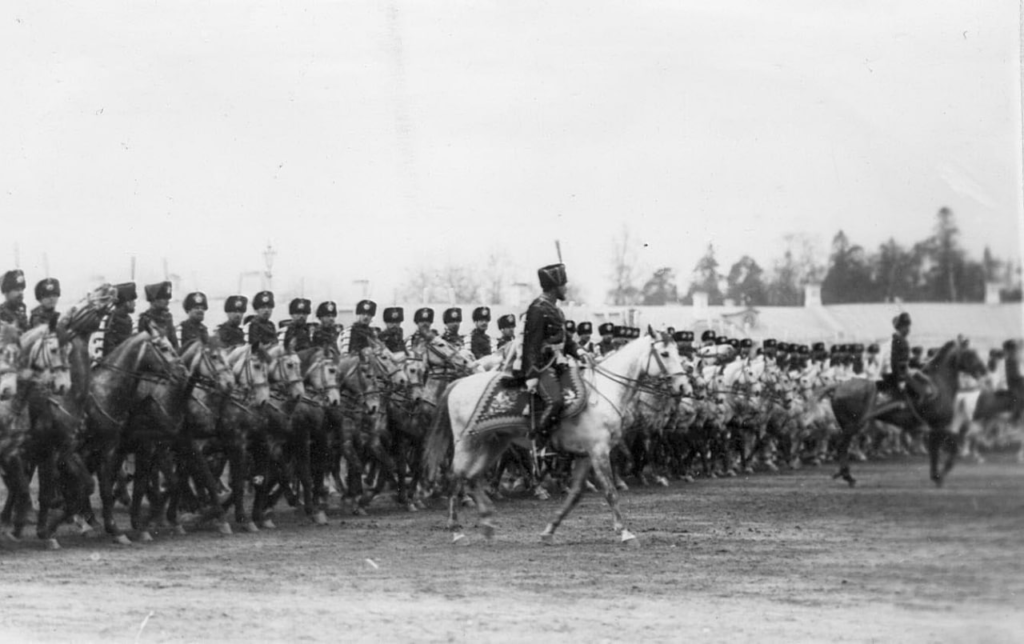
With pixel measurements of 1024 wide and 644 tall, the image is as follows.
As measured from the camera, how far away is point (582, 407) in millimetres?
13305

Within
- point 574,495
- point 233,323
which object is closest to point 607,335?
point 574,495

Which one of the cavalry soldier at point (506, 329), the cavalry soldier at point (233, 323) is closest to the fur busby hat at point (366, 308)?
the cavalry soldier at point (233, 323)

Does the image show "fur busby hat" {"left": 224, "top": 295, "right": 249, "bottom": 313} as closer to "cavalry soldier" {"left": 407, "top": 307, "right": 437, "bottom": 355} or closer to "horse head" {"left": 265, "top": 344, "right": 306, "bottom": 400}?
"horse head" {"left": 265, "top": 344, "right": 306, "bottom": 400}

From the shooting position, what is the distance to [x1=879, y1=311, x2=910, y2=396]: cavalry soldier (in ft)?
36.1

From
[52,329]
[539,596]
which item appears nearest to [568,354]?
[539,596]

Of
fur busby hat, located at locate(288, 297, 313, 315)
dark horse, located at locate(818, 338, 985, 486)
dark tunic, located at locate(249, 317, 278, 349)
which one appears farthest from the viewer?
fur busby hat, located at locate(288, 297, 313, 315)

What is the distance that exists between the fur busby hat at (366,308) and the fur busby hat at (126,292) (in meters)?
2.76

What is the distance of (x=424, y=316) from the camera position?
16.1 metres

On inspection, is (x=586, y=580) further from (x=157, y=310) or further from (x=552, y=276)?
(x=157, y=310)

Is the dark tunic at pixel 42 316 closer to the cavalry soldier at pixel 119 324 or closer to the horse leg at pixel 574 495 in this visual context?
the cavalry soldier at pixel 119 324

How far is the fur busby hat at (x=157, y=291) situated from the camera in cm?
1402

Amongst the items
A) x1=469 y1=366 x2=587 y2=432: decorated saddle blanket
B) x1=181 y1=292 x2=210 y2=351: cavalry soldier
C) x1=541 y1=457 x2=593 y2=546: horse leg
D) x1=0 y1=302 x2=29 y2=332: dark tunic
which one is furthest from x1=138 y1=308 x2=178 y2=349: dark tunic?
x1=541 y1=457 x2=593 y2=546: horse leg

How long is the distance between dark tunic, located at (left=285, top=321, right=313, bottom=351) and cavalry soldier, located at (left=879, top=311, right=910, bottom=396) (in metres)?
6.90

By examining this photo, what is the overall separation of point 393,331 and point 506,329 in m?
1.38
